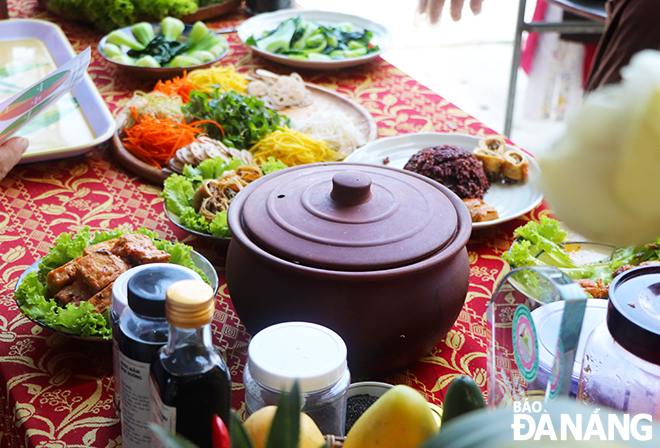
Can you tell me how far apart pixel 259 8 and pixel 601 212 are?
2488mm

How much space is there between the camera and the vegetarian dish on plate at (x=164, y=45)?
212 cm

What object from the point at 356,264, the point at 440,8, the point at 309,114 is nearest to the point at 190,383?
the point at 356,264

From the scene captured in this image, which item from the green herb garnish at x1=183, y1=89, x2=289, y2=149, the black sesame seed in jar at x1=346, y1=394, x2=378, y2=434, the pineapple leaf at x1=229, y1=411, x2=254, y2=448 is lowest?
the black sesame seed in jar at x1=346, y1=394, x2=378, y2=434

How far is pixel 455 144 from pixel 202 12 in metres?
1.49

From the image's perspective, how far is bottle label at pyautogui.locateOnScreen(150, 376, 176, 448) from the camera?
23.7 inches

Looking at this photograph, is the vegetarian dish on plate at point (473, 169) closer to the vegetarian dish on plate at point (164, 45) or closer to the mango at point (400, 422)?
the mango at point (400, 422)

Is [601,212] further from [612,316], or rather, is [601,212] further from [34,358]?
[34,358]

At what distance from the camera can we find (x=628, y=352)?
0.61 metres

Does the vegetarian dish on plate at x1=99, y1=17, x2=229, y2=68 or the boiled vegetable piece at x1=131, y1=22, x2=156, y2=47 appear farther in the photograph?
the boiled vegetable piece at x1=131, y1=22, x2=156, y2=47

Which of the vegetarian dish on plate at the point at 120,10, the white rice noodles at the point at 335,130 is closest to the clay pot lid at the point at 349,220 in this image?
the white rice noodles at the point at 335,130

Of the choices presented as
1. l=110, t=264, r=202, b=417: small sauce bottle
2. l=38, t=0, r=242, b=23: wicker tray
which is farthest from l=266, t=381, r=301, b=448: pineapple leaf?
l=38, t=0, r=242, b=23: wicker tray

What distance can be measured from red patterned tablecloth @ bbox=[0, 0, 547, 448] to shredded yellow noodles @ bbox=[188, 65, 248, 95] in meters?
0.23

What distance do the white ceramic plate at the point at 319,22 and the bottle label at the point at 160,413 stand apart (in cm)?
173

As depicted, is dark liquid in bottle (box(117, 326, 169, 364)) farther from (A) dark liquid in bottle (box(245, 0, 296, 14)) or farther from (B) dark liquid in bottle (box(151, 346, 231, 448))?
(A) dark liquid in bottle (box(245, 0, 296, 14))
